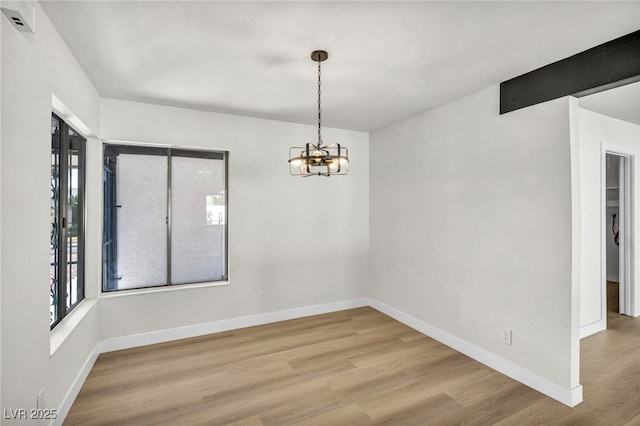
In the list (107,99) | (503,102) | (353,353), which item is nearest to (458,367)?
(353,353)

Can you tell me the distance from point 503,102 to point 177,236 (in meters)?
3.76

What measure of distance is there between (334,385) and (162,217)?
2618 millimetres

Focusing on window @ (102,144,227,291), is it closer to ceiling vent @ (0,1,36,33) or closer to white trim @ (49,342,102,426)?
white trim @ (49,342,102,426)

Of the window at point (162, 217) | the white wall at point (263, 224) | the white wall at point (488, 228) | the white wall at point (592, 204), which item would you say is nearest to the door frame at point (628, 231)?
the white wall at point (592, 204)

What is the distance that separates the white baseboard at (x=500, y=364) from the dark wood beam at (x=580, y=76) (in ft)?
7.57

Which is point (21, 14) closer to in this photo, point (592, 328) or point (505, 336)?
point (505, 336)

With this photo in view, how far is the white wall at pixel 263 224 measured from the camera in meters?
3.37

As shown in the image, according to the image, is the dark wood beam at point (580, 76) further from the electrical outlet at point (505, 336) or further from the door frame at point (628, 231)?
the door frame at point (628, 231)

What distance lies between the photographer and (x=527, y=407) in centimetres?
231

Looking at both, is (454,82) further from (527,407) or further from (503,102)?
(527,407)

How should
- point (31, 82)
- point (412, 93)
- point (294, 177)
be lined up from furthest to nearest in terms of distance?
point (294, 177) < point (412, 93) < point (31, 82)

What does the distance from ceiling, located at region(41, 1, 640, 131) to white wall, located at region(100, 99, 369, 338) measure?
1.43 ft

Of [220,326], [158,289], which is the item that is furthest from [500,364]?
[158,289]
